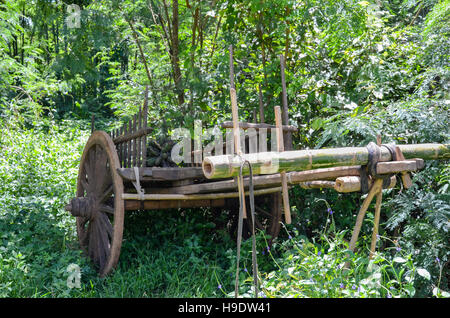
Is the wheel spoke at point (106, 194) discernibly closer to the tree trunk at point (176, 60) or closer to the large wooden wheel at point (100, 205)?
the large wooden wheel at point (100, 205)

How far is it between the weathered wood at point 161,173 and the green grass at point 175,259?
33.3 inches

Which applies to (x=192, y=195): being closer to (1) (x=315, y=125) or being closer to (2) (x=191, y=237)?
→ (2) (x=191, y=237)

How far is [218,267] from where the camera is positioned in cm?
476

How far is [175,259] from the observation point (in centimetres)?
505

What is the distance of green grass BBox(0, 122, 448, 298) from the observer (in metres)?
3.49

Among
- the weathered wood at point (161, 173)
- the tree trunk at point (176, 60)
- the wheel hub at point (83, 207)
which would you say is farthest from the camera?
the tree trunk at point (176, 60)

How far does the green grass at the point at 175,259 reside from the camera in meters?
3.49

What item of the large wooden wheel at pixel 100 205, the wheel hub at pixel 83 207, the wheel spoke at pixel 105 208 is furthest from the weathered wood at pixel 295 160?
the wheel hub at pixel 83 207

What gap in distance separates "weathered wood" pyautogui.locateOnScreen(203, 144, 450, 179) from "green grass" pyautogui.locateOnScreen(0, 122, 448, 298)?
668 mm

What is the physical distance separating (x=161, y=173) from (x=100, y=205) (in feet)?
3.08

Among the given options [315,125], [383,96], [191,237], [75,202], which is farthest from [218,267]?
[383,96]

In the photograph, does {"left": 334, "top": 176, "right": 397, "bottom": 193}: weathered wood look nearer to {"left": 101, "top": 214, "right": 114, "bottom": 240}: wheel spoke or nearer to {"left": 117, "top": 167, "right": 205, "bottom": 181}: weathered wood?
{"left": 117, "top": 167, "right": 205, "bottom": 181}: weathered wood

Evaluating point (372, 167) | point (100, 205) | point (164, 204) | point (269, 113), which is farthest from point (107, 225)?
point (372, 167)

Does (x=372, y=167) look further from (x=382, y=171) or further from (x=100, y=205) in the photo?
(x=100, y=205)
